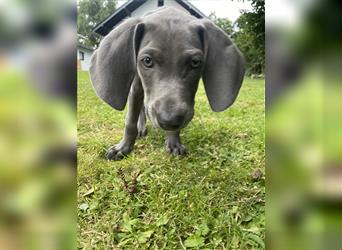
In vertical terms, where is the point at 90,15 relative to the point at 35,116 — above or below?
above

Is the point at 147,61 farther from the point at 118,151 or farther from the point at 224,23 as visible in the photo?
the point at 118,151

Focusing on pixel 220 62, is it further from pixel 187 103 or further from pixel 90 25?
pixel 90 25

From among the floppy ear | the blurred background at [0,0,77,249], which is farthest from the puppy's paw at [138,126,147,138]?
the blurred background at [0,0,77,249]

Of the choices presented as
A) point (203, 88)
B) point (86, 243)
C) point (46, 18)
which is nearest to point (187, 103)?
point (203, 88)

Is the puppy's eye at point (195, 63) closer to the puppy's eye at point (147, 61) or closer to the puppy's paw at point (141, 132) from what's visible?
the puppy's eye at point (147, 61)

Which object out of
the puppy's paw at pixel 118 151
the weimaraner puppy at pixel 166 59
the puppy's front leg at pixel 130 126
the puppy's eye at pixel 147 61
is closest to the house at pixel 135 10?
the weimaraner puppy at pixel 166 59

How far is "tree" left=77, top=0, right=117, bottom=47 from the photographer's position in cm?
87

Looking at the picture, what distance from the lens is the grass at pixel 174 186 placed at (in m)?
0.95

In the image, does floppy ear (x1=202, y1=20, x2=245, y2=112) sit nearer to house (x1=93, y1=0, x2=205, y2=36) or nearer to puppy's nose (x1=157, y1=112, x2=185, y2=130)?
house (x1=93, y1=0, x2=205, y2=36)

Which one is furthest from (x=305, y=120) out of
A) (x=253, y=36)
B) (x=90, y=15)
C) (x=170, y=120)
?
(x=90, y=15)

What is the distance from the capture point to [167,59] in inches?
43.6

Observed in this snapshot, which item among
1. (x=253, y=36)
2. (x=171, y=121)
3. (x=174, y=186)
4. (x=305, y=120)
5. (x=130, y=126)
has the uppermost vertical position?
(x=253, y=36)

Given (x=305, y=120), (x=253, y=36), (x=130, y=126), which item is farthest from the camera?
(x=130, y=126)

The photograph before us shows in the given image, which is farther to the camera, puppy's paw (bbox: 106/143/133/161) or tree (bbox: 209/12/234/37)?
puppy's paw (bbox: 106/143/133/161)
